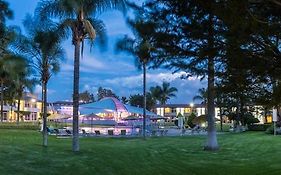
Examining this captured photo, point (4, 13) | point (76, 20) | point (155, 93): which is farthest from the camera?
point (155, 93)

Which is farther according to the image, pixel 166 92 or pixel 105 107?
pixel 166 92

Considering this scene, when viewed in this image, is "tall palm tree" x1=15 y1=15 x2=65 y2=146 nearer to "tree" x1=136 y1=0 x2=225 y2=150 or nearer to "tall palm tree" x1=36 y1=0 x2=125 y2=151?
"tall palm tree" x1=36 y1=0 x2=125 y2=151

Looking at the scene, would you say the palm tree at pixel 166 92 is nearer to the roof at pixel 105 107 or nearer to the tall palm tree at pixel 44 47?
the roof at pixel 105 107

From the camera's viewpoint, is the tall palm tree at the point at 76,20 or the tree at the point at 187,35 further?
the tall palm tree at the point at 76,20

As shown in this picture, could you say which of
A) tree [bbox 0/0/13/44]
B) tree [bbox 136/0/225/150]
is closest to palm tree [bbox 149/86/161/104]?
tree [bbox 0/0/13/44]

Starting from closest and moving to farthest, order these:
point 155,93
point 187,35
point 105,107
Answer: point 187,35 < point 105,107 < point 155,93

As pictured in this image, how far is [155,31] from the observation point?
33.9ft

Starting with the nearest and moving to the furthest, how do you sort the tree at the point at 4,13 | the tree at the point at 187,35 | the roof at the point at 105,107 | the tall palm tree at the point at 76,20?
the tree at the point at 187,35, the tall palm tree at the point at 76,20, the tree at the point at 4,13, the roof at the point at 105,107

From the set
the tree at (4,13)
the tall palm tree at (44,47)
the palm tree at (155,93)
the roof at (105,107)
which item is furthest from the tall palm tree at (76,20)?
the palm tree at (155,93)

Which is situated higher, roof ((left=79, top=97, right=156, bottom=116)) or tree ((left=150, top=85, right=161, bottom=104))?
tree ((left=150, top=85, right=161, bottom=104))

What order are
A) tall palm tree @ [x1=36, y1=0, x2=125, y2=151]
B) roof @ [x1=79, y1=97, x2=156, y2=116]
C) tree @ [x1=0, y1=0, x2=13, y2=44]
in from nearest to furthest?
tall palm tree @ [x1=36, y1=0, x2=125, y2=151], tree @ [x1=0, y1=0, x2=13, y2=44], roof @ [x1=79, y1=97, x2=156, y2=116]

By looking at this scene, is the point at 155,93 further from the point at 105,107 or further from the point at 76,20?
the point at 76,20

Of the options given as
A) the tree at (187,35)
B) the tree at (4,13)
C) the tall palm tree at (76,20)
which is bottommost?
the tree at (187,35)

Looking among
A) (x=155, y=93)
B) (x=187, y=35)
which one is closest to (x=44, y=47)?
(x=187, y=35)
